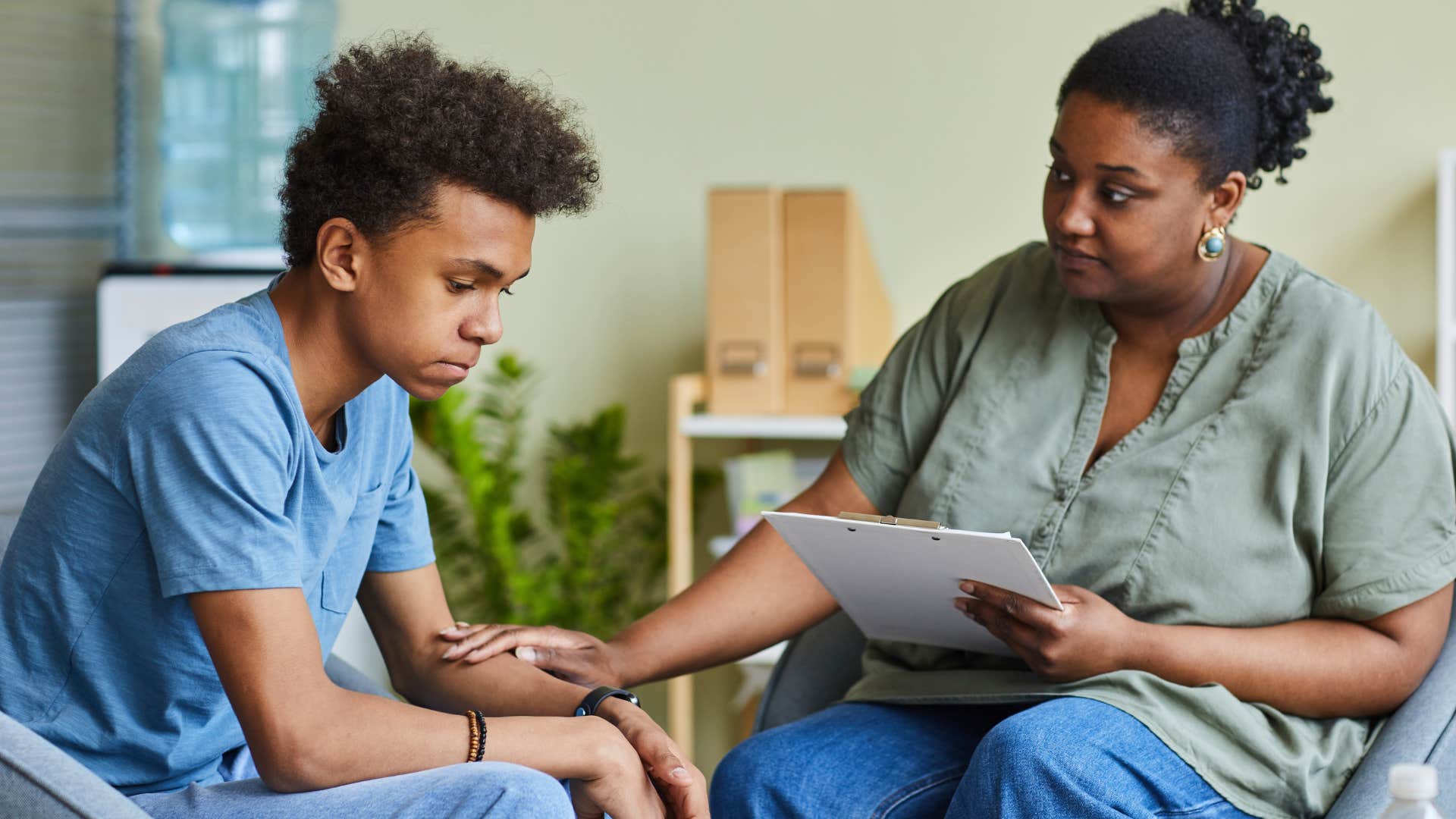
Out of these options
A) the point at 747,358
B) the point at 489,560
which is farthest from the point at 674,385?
the point at 489,560

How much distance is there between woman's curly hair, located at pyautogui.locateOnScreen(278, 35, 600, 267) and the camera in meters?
1.12

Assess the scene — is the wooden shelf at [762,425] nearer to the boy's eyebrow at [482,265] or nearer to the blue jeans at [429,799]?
the boy's eyebrow at [482,265]

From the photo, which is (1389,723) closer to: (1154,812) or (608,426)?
(1154,812)

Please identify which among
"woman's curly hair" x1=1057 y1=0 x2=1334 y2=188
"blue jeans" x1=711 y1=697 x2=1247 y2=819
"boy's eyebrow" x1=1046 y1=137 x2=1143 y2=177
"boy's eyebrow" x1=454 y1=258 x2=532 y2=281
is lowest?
"blue jeans" x1=711 y1=697 x2=1247 y2=819

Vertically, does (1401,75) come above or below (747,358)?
above

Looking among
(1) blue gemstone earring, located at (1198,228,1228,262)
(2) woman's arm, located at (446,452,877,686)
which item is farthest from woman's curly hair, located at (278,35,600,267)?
(1) blue gemstone earring, located at (1198,228,1228,262)

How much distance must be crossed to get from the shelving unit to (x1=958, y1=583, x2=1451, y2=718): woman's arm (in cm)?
114

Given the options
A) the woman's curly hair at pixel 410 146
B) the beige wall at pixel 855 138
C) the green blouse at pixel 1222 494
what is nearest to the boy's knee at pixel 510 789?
the woman's curly hair at pixel 410 146

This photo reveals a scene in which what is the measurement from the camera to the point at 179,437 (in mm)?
1040

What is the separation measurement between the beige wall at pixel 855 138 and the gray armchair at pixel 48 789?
81.0 inches

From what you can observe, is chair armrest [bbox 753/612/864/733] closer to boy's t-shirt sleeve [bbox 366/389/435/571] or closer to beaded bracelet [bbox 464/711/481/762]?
boy's t-shirt sleeve [bbox 366/389/435/571]

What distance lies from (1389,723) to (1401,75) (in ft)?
5.35

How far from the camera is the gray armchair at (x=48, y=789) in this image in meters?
0.98

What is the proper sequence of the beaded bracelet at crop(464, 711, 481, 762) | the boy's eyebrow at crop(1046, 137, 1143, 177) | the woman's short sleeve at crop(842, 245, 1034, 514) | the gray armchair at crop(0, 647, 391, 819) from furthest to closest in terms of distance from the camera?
the woman's short sleeve at crop(842, 245, 1034, 514)
the boy's eyebrow at crop(1046, 137, 1143, 177)
the beaded bracelet at crop(464, 711, 481, 762)
the gray armchair at crop(0, 647, 391, 819)
